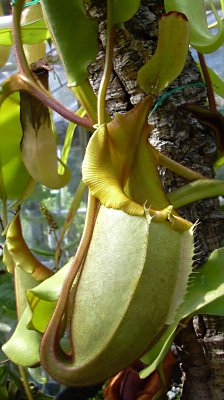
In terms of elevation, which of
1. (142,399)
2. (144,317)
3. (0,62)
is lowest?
(142,399)

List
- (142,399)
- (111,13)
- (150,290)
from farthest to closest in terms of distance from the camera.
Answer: (142,399) → (111,13) → (150,290)

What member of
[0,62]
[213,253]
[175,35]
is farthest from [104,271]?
[0,62]

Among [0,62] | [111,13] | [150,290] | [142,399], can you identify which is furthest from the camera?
[0,62]

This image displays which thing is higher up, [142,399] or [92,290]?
[92,290]

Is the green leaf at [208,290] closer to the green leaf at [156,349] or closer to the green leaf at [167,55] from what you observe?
the green leaf at [156,349]

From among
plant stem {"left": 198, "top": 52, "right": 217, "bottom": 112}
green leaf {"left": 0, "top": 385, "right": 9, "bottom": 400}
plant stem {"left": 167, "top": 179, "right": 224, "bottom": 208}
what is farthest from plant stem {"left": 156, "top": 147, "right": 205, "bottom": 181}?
green leaf {"left": 0, "top": 385, "right": 9, "bottom": 400}

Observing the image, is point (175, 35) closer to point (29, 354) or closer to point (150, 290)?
point (150, 290)
